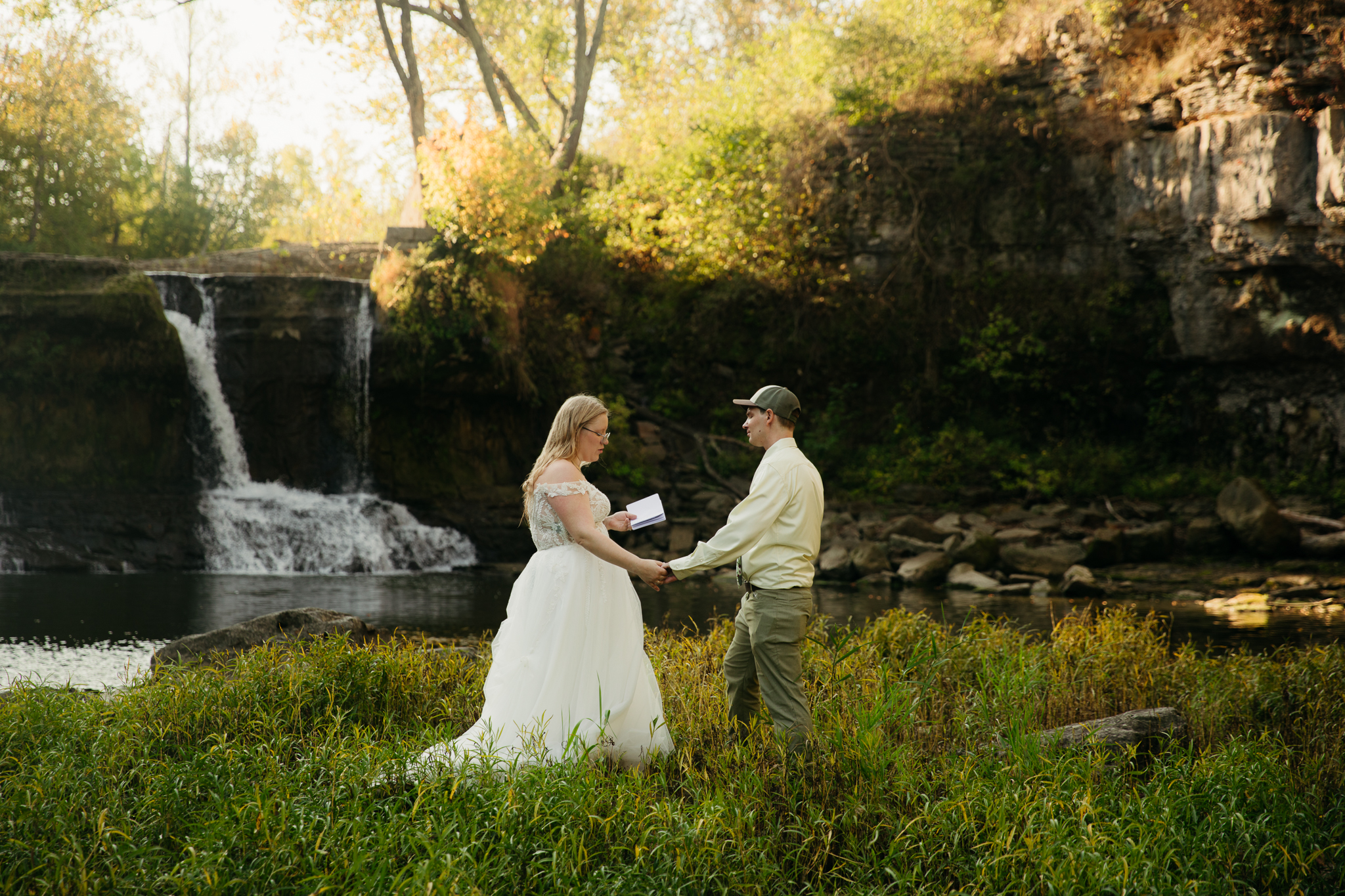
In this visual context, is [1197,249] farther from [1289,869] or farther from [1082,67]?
[1289,869]

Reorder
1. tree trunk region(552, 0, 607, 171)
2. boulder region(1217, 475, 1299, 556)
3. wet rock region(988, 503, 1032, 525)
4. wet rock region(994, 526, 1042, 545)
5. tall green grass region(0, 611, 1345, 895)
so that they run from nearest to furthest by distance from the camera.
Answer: tall green grass region(0, 611, 1345, 895) → boulder region(1217, 475, 1299, 556) → wet rock region(994, 526, 1042, 545) → wet rock region(988, 503, 1032, 525) → tree trunk region(552, 0, 607, 171)

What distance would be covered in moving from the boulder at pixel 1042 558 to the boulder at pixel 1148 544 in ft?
3.46

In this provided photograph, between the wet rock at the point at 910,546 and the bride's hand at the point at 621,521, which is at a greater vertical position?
the bride's hand at the point at 621,521

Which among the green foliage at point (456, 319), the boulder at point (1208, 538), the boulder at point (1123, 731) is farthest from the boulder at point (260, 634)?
the boulder at point (1208, 538)

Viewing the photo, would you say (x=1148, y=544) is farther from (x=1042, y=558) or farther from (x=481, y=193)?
(x=481, y=193)

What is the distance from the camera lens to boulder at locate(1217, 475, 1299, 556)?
46.7 feet

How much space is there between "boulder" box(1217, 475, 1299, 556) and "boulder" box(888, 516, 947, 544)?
447 cm

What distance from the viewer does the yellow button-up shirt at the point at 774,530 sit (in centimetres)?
459

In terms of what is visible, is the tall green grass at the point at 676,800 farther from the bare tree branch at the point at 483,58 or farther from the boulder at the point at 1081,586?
the bare tree branch at the point at 483,58

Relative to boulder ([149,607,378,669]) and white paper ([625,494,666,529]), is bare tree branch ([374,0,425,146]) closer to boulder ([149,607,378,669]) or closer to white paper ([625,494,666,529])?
boulder ([149,607,378,669])

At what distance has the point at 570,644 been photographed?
15.1ft

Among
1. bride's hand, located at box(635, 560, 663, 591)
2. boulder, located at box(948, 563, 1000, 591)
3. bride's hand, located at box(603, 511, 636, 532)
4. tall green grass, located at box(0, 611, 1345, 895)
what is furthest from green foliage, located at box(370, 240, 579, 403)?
bride's hand, located at box(635, 560, 663, 591)

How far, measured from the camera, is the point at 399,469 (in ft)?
58.7

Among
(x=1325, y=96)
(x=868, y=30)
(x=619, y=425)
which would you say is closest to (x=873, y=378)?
(x=619, y=425)
